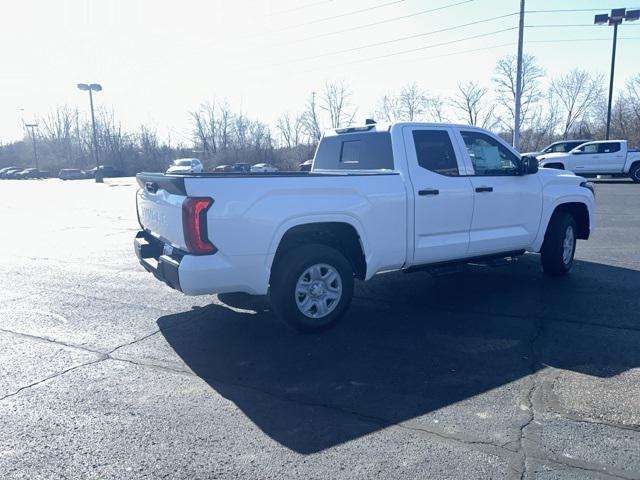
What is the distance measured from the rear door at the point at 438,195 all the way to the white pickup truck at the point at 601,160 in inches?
857

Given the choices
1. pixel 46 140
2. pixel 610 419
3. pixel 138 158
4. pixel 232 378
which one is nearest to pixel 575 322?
pixel 610 419

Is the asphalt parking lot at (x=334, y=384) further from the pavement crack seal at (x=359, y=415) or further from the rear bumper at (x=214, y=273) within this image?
the rear bumper at (x=214, y=273)

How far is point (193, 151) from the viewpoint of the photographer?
85.2m

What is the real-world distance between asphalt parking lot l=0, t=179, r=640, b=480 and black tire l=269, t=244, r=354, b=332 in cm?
19

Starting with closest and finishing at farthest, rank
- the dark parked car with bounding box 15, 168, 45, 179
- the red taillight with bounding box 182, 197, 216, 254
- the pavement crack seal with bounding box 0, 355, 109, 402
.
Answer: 1. the pavement crack seal with bounding box 0, 355, 109, 402
2. the red taillight with bounding box 182, 197, 216, 254
3. the dark parked car with bounding box 15, 168, 45, 179

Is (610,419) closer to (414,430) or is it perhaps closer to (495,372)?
(495,372)

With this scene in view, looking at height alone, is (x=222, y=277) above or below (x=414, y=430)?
above

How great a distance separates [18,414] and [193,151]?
84.5 meters

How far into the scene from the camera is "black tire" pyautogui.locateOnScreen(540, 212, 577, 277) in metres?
7.51

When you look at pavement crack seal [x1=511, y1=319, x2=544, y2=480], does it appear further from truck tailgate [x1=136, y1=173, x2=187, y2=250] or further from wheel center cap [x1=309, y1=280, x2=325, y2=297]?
truck tailgate [x1=136, y1=173, x2=187, y2=250]

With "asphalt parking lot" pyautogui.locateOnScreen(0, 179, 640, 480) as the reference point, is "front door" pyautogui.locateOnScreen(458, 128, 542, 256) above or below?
above

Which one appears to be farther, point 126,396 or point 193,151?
point 193,151

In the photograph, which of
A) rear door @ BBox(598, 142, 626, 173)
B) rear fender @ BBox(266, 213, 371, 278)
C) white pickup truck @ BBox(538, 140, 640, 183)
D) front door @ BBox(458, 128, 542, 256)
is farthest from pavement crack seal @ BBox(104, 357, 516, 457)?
rear door @ BBox(598, 142, 626, 173)

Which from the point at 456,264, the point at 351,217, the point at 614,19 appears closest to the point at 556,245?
the point at 456,264
